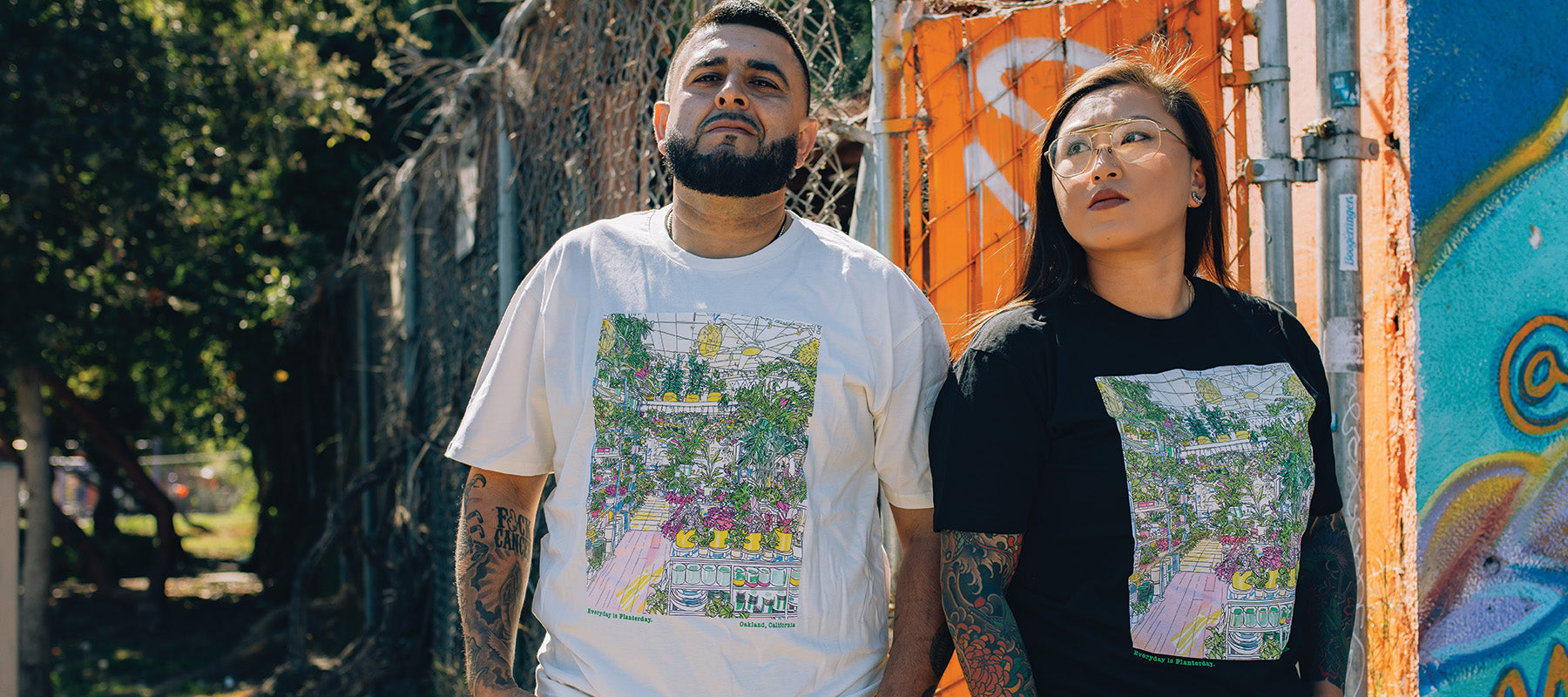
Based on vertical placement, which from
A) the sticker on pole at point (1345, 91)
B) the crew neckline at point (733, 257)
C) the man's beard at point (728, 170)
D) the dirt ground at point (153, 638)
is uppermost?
the sticker on pole at point (1345, 91)

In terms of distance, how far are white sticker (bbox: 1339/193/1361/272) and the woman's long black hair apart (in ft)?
1.07

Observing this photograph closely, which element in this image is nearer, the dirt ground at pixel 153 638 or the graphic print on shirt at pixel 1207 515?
the graphic print on shirt at pixel 1207 515

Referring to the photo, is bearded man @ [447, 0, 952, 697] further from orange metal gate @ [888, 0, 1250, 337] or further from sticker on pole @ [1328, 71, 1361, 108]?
sticker on pole @ [1328, 71, 1361, 108]

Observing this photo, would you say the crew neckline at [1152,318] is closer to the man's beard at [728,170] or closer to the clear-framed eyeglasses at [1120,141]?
the clear-framed eyeglasses at [1120,141]

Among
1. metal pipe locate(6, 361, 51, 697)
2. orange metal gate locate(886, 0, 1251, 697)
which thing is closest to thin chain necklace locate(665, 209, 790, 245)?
orange metal gate locate(886, 0, 1251, 697)

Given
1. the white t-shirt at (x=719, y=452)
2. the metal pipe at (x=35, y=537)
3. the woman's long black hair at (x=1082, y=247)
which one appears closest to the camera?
the white t-shirt at (x=719, y=452)

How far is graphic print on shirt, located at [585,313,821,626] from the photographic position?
1892 millimetres

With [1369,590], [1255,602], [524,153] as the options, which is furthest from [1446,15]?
[524,153]

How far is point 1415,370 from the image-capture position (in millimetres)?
2896

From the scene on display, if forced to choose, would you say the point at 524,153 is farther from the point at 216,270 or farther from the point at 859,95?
the point at 216,270

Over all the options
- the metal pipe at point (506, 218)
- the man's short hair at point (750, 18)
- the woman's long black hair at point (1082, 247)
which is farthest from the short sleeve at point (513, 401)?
the metal pipe at point (506, 218)

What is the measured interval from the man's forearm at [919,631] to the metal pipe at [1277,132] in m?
0.92

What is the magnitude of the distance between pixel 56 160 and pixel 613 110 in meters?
5.13

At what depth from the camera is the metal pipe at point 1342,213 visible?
2.27 metres
